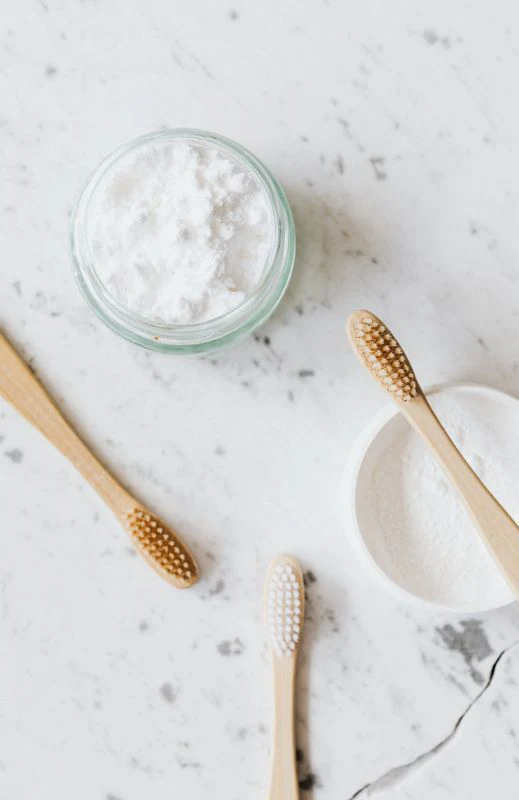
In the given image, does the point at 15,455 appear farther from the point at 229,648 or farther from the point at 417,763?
the point at 417,763

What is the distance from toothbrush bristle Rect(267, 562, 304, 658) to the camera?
26.5 inches

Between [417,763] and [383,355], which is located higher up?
[383,355]

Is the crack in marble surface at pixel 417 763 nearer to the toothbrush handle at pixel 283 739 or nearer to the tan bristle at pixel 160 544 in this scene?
the toothbrush handle at pixel 283 739

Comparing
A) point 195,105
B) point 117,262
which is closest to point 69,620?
point 117,262

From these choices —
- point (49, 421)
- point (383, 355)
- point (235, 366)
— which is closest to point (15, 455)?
point (49, 421)

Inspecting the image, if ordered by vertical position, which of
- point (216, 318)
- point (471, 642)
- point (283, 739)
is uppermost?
point (216, 318)

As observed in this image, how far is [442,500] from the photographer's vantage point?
26.5 inches

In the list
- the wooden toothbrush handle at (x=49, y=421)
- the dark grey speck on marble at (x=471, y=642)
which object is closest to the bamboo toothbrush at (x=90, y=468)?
the wooden toothbrush handle at (x=49, y=421)

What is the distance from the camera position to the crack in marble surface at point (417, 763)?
2.30ft

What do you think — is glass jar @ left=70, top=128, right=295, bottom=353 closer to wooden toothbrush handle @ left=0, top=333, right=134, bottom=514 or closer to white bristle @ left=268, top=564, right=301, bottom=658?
wooden toothbrush handle @ left=0, top=333, right=134, bottom=514

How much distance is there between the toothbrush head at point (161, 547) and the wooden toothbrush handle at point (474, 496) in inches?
8.0

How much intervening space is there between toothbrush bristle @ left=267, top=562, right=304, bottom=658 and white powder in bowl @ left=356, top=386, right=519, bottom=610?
0.24ft

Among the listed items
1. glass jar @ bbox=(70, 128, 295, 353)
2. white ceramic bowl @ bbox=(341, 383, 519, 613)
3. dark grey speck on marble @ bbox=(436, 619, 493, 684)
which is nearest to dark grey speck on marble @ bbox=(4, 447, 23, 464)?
glass jar @ bbox=(70, 128, 295, 353)

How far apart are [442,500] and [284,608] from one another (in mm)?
146
